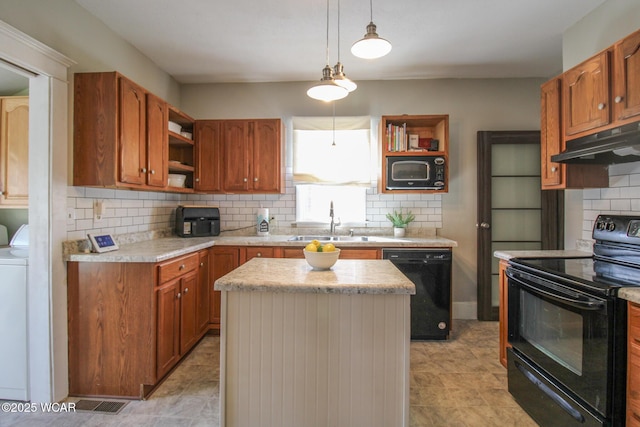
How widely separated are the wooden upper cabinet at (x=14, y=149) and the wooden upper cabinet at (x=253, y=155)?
5.46 feet

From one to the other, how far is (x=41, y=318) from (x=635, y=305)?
326 centimetres

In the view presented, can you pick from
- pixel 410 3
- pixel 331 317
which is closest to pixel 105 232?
pixel 331 317

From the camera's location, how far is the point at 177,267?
2436 mm

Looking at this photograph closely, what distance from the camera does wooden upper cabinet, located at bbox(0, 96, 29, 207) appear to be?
259 cm

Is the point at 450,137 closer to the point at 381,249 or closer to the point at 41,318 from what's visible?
the point at 381,249

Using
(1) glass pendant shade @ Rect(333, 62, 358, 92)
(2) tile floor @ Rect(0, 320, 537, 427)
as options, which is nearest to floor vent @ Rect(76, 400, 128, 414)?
(2) tile floor @ Rect(0, 320, 537, 427)

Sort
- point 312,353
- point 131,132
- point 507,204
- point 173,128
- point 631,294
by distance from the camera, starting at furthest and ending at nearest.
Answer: point 507,204 < point 173,128 < point 131,132 < point 312,353 < point 631,294

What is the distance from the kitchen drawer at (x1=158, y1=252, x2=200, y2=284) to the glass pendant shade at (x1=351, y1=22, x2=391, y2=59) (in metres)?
1.91

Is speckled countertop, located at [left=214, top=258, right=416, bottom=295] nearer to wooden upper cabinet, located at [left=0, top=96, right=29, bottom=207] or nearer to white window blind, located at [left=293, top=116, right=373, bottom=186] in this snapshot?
white window blind, located at [left=293, top=116, right=373, bottom=186]

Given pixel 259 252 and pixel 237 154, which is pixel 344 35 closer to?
pixel 237 154

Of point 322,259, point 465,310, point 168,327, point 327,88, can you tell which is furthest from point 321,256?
point 465,310

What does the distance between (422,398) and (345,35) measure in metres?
2.92

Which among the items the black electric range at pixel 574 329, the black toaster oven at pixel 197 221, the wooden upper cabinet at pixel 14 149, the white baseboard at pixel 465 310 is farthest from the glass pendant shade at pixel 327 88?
the white baseboard at pixel 465 310

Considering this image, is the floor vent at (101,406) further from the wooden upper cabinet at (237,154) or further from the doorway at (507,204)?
the doorway at (507,204)
